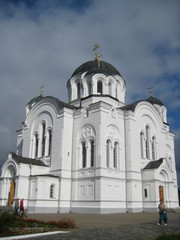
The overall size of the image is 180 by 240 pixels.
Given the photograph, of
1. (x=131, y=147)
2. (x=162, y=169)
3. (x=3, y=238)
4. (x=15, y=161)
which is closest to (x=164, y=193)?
(x=162, y=169)

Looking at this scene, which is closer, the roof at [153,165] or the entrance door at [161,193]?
the entrance door at [161,193]

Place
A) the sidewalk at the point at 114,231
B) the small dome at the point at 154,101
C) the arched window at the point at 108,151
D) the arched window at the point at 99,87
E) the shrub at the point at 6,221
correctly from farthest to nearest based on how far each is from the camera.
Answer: the small dome at the point at 154,101, the arched window at the point at 99,87, the arched window at the point at 108,151, the shrub at the point at 6,221, the sidewalk at the point at 114,231

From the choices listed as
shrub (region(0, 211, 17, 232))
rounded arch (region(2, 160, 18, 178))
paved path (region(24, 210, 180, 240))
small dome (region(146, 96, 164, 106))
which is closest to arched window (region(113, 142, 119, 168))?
rounded arch (region(2, 160, 18, 178))

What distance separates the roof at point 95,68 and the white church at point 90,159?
1.12 feet

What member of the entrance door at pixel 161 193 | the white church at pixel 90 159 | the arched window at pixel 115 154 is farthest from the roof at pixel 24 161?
the entrance door at pixel 161 193

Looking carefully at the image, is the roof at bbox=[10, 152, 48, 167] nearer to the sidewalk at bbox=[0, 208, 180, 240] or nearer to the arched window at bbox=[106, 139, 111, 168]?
the arched window at bbox=[106, 139, 111, 168]

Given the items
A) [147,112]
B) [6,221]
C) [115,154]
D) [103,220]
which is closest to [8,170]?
[115,154]

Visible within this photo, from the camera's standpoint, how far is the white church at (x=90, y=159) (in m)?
23.3

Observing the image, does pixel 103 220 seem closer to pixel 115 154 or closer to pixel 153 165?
pixel 115 154

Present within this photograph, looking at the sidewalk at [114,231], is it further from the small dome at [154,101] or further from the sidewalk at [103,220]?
the small dome at [154,101]

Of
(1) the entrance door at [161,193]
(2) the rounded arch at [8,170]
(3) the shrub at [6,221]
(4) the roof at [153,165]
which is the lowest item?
(3) the shrub at [6,221]

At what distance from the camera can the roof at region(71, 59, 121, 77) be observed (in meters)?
30.0

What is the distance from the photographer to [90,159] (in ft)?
80.4

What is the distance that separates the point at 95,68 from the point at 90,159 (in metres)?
11.7
